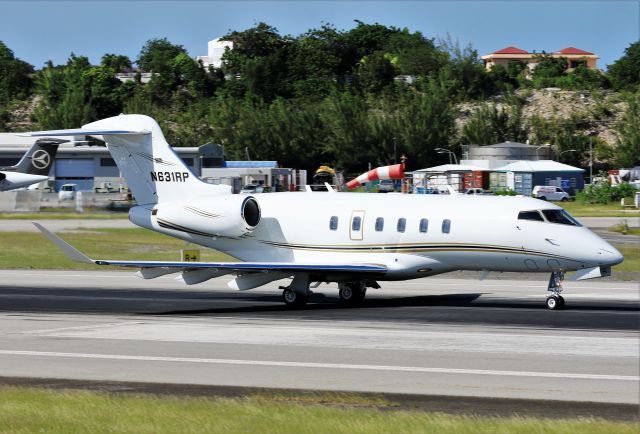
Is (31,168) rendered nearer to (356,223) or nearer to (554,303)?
(356,223)

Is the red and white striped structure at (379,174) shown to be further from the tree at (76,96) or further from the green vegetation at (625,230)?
the tree at (76,96)

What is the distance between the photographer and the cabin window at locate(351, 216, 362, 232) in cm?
2823

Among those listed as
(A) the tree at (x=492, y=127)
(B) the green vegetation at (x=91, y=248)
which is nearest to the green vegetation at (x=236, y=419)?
(B) the green vegetation at (x=91, y=248)

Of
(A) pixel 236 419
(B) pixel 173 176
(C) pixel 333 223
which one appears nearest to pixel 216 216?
(B) pixel 173 176

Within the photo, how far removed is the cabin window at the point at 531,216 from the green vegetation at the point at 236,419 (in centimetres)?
1255

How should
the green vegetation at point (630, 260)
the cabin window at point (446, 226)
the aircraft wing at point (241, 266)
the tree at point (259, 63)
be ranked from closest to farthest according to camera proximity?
1. the aircraft wing at point (241, 266)
2. the cabin window at point (446, 226)
3. the green vegetation at point (630, 260)
4. the tree at point (259, 63)

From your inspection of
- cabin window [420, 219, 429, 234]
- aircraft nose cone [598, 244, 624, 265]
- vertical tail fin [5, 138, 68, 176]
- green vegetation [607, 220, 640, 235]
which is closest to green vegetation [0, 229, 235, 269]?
cabin window [420, 219, 429, 234]

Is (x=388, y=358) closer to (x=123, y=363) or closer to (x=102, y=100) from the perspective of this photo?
(x=123, y=363)

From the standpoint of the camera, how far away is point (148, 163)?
30922 millimetres

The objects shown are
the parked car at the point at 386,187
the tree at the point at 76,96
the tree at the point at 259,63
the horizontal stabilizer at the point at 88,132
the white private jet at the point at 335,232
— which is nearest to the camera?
the white private jet at the point at 335,232

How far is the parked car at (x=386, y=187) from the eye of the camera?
101 meters

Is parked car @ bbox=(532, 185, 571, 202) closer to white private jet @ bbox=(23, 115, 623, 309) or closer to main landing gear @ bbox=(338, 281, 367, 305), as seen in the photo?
white private jet @ bbox=(23, 115, 623, 309)

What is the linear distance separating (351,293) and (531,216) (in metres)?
5.23

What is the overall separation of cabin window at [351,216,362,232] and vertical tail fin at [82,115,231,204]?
163 inches
